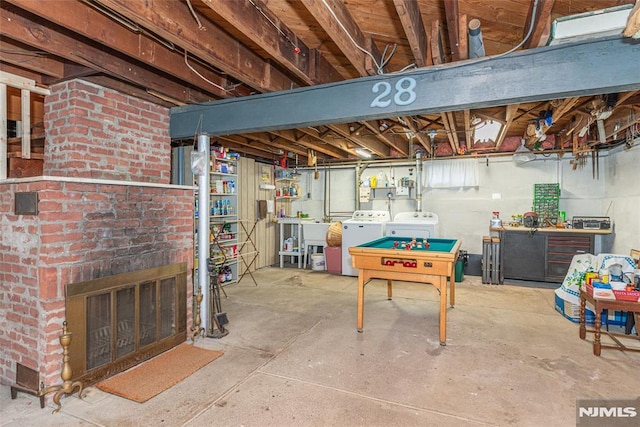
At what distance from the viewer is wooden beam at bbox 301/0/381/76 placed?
6.16 ft

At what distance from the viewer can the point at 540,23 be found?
2.00 m

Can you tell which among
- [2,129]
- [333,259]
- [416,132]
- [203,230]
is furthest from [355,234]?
[2,129]

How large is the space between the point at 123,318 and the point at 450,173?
20.4 feet

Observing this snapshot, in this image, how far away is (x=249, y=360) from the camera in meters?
2.93

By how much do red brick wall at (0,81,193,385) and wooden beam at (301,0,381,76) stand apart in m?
2.06

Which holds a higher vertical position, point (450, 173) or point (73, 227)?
point (450, 173)

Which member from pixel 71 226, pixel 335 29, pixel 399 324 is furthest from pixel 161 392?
pixel 335 29

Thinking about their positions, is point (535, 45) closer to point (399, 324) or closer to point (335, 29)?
point (335, 29)

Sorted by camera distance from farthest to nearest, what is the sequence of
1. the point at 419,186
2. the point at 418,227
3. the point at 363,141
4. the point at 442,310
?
the point at 419,186
the point at 418,227
the point at 363,141
the point at 442,310

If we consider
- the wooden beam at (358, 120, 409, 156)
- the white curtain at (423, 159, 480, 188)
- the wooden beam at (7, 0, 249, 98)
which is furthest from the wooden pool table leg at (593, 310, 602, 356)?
the wooden beam at (7, 0, 249, 98)

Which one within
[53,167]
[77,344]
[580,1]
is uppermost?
[580,1]

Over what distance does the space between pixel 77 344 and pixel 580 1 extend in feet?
13.7

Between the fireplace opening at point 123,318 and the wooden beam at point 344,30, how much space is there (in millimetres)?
2484

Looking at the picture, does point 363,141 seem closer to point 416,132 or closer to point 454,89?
point 416,132
